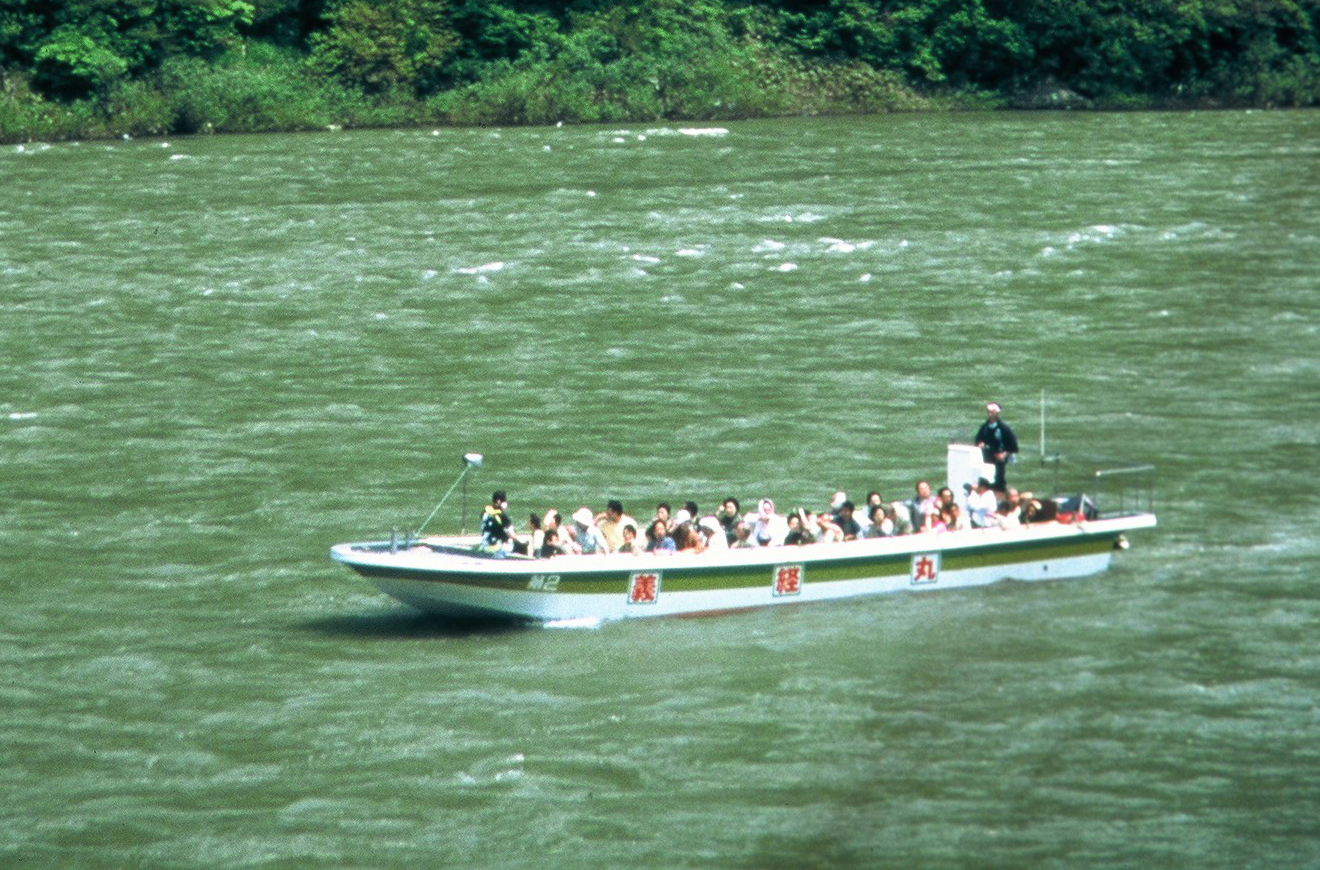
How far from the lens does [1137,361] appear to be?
32.2 m

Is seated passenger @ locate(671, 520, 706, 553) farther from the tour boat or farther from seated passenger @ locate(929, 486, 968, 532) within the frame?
seated passenger @ locate(929, 486, 968, 532)

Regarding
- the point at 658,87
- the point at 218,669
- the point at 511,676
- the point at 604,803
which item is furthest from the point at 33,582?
the point at 658,87

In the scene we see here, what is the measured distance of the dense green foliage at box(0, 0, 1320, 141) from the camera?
→ 2387 inches

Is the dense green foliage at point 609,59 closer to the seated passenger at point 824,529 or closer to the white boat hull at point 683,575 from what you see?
the white boat hull at point 683,575

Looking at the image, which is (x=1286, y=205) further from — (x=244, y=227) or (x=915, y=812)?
(x=915, y=812)

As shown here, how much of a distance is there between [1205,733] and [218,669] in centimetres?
847

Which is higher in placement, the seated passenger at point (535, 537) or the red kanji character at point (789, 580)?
the seated passenger at point (535, 537)

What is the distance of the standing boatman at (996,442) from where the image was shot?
24.5 metres

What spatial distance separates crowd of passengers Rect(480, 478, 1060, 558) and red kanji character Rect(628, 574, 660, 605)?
0.32 metres

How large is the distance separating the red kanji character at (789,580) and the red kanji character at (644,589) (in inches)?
46.8

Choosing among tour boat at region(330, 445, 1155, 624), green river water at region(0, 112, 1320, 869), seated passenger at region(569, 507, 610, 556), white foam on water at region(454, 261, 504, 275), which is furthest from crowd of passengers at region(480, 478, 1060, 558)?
white foam on water at region(454, 261, 504, 275)

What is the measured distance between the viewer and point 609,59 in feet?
213

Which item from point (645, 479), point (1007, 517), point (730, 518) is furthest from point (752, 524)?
point (645, 479)

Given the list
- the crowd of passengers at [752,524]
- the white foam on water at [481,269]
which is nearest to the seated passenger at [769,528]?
the crowd of passengers at [752,524]
